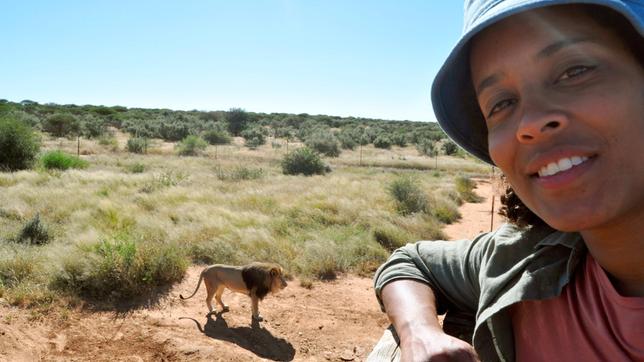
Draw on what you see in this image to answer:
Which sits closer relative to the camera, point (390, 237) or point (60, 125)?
point (390, 237)

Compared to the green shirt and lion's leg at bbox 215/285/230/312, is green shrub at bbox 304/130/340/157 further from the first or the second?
the green shirt

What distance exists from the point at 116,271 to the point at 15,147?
15.4 m

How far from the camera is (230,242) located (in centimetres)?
809

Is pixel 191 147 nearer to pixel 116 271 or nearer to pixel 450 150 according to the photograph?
pixel 450 150

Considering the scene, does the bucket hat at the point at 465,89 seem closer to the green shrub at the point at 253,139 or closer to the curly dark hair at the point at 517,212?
the curly dark hair at the point at 517,212

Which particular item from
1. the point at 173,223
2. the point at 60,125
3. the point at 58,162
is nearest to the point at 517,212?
the point at 173,223

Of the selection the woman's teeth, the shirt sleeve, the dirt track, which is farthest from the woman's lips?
the dirt track

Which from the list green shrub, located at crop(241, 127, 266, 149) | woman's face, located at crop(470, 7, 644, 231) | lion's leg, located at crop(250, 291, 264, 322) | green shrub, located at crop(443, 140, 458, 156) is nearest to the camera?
woman's face, located at crop(470, 7, 644, 231)

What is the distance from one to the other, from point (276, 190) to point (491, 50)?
12.9 meters

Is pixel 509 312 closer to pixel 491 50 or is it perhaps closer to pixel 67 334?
pixel 491 50

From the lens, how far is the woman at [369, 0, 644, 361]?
0.93 metres

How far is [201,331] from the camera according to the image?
216 inches

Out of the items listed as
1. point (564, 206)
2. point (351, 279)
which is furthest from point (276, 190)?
point (564, 206)

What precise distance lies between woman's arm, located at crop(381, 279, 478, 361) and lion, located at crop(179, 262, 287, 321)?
4.21 metres
